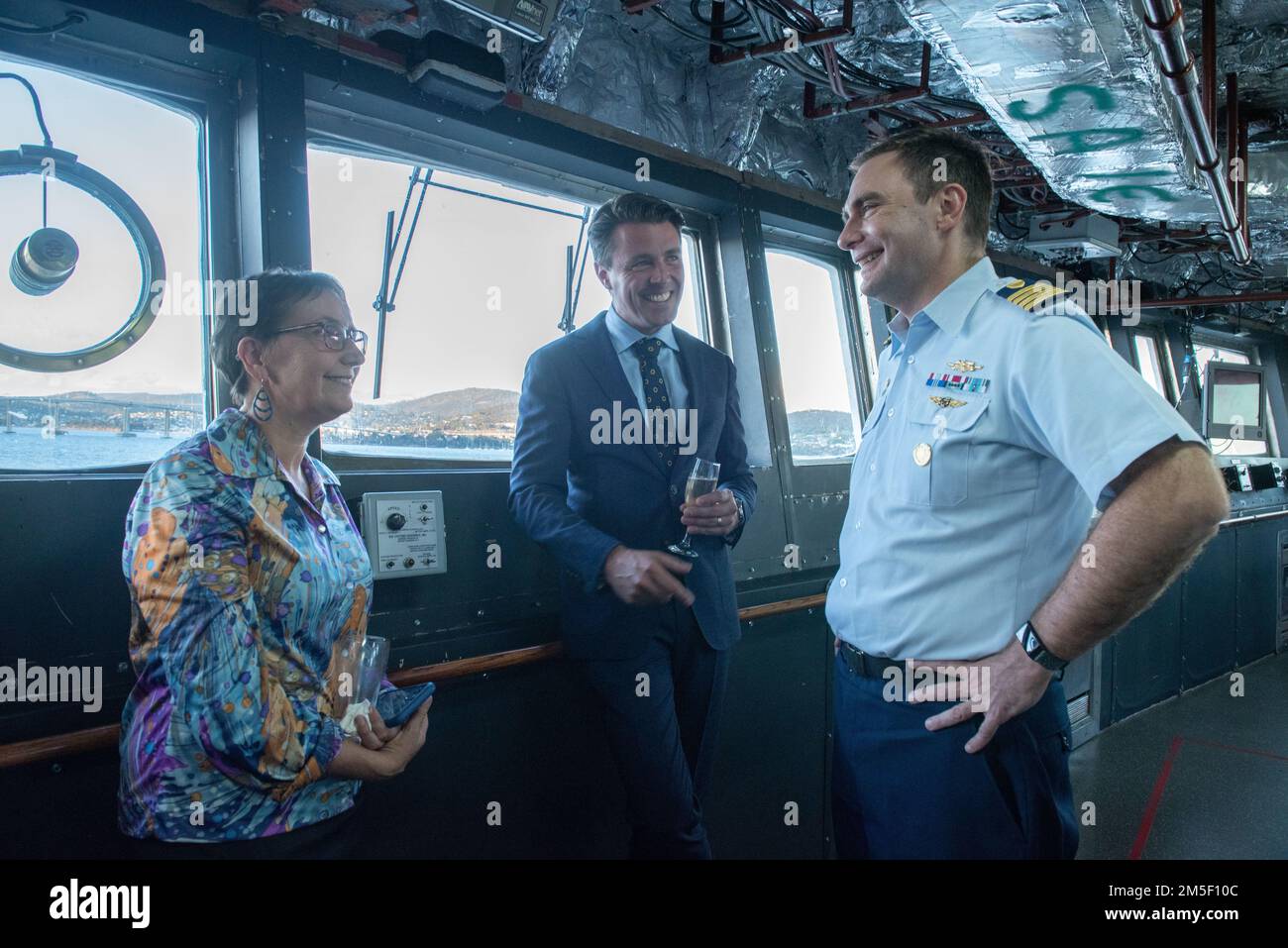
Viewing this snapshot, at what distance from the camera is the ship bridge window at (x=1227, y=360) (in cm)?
680

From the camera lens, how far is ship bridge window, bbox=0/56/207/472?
1721mm

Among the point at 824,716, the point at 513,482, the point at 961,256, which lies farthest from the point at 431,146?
the point at 824,716

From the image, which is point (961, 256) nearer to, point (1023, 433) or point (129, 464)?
point (1023, 433)

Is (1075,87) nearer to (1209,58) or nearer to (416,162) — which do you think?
(1209,58)

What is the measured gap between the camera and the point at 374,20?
6.58ft

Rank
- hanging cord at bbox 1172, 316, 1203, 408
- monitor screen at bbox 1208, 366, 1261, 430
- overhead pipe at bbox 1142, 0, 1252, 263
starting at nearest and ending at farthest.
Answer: overhead pipe at bbox 1142, 0, 1252, 263 < monitor screen at bbox 1208, 366, 1261, 430 < hanging cord at bbox 1172, 316, 1203, 408

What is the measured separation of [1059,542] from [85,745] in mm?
1802

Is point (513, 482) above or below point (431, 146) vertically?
below

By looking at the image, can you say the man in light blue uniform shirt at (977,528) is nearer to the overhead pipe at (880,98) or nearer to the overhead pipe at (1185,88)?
the overhead pipe at (1185,88)

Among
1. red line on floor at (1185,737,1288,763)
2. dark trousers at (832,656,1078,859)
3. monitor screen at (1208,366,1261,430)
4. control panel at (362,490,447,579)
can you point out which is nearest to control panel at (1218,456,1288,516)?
monitor screen at (1208,366,1261,430)

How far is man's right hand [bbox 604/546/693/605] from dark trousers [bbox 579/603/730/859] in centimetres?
22

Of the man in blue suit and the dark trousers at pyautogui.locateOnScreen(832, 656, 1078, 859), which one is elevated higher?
the man in blue suit

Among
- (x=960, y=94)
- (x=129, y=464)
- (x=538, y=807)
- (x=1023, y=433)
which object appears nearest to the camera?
(x=1023, y=433)

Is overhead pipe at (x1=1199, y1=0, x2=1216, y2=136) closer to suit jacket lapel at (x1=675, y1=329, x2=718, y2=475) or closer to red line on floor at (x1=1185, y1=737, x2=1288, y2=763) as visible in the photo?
suit jacket lapel at (x1=675, y1=329, x2=718, y2=475)
